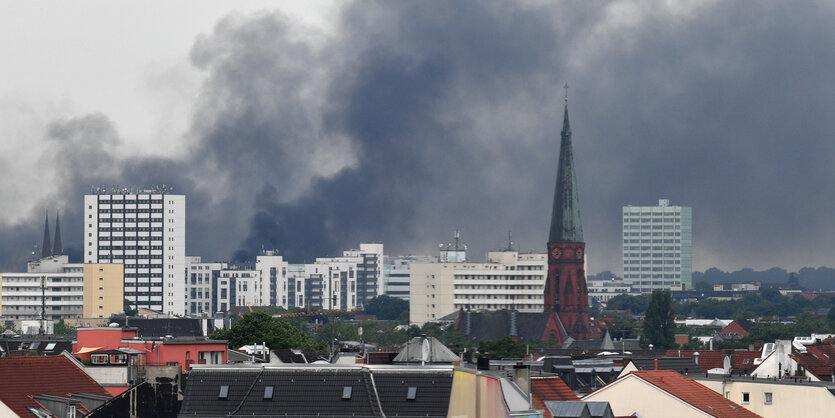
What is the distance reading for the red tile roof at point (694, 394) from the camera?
5772 centimetres

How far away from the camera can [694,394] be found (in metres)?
59.6

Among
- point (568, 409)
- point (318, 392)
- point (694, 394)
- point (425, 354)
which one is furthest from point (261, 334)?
point (318, 392)

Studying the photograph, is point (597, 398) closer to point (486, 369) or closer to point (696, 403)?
point (696, 403)

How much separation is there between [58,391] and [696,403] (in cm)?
2105

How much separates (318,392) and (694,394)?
76.2ft

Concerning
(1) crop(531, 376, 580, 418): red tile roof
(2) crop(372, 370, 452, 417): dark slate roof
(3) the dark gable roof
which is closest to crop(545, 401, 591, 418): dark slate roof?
(1) crop(531, 376, 580, 418): red tile roof

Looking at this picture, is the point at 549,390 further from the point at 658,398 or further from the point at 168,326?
the point at 168,326

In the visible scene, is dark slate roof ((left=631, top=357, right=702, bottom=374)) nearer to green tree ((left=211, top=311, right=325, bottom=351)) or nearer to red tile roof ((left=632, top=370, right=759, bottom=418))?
red tile roof ((left=632, top=370, right=759, bottom=418))

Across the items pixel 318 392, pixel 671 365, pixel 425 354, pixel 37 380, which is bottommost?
pixel 671 365

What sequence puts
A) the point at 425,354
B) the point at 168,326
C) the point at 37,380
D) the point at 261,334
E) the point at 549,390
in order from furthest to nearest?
the point at 168,326
the point at 261,334
the point at 549,390
the point at 37,380
the point at 425,354

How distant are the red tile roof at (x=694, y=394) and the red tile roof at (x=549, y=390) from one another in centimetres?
269

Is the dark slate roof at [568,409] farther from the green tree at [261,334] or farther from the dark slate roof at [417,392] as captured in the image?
the green tree at [261,334]

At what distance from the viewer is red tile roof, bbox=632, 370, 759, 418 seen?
57.7m

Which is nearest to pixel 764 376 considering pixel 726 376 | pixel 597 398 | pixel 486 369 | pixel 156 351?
pixel 726 376
